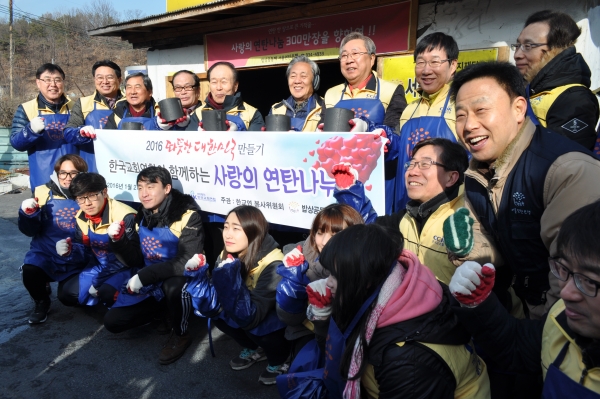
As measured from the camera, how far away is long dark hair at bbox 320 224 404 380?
152 cm

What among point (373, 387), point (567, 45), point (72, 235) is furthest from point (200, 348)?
point (567, 45)

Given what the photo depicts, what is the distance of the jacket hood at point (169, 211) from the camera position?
3.37m

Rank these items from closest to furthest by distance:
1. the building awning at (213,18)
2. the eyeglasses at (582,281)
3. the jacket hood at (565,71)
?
1. the eyeglasses at (582,281)
2. the jacket hood at (565,71)
3. the building awning at (213,18)

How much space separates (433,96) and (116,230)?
2.58 metres

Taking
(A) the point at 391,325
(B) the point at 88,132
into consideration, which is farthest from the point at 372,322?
(B) the point at 88,132

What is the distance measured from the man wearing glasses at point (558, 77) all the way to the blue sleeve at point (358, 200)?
1.09 metres

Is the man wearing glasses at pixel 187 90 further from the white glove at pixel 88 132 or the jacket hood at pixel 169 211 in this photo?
the jacket hood at pixel 169 211

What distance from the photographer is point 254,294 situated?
2.71 m

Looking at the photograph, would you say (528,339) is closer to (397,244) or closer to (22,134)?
(397,244)

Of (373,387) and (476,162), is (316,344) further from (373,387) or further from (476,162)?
(476,162)

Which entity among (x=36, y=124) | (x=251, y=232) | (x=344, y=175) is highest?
(x=36, y=124)

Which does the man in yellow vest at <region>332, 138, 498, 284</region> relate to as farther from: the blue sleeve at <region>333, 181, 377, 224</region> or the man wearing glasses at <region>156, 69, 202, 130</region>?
the man wearing glasses at <region>156, 69, 202, 130</region>

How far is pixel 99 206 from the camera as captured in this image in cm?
356

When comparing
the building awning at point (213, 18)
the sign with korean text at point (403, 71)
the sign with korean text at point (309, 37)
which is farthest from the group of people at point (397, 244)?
the building awning at point (213, 18)
